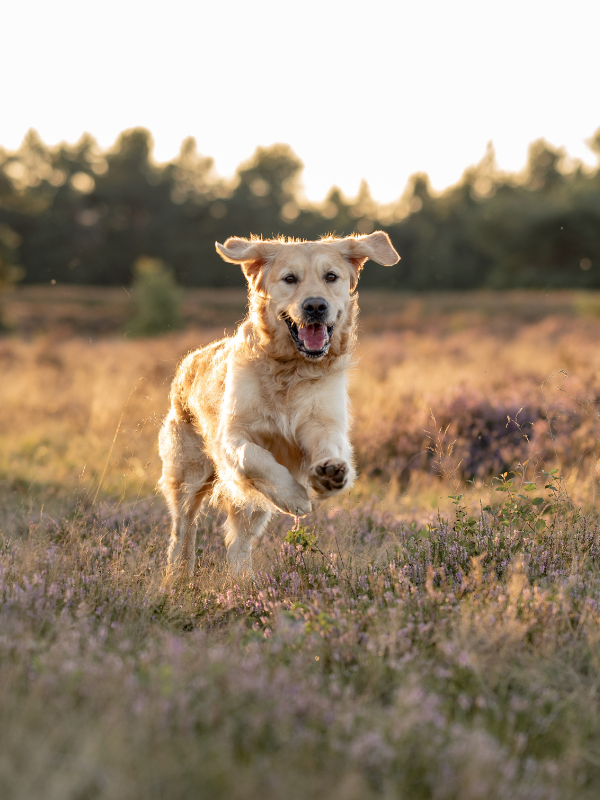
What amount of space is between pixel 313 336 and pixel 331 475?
1.00 metres

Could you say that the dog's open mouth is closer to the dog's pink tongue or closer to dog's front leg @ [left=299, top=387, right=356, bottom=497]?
the dog's pink tongue

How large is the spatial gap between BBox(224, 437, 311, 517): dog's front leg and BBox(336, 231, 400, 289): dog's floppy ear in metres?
1.51

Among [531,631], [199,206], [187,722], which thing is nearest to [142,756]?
[187,722]

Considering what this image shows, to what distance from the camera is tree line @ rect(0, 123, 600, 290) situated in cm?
4606

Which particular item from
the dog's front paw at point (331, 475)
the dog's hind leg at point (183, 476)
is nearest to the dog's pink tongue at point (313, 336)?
the dog's front paw at point (331, 475)

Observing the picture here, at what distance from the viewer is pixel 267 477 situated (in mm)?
3768

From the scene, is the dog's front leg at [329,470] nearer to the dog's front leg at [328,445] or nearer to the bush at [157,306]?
the dog's front leg at [328,445]

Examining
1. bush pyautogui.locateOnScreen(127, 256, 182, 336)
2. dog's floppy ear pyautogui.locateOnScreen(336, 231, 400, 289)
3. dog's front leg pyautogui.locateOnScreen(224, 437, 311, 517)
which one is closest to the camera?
dog's front leg pyautogui.locateOnScreen(224, 437, 311, 517)

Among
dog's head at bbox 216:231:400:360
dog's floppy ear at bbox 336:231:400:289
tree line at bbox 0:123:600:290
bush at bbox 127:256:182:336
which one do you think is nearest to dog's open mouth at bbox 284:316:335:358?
dog's head at bbox 216:231:400:360

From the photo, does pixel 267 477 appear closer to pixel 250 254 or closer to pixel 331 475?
pixel 331 475

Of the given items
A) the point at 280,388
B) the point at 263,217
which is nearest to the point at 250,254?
the point at 280,388

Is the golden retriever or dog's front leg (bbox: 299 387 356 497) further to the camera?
the golden retriever

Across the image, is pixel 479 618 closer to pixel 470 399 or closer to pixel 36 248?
pixel 470 399

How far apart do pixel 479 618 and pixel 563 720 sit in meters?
0.53
